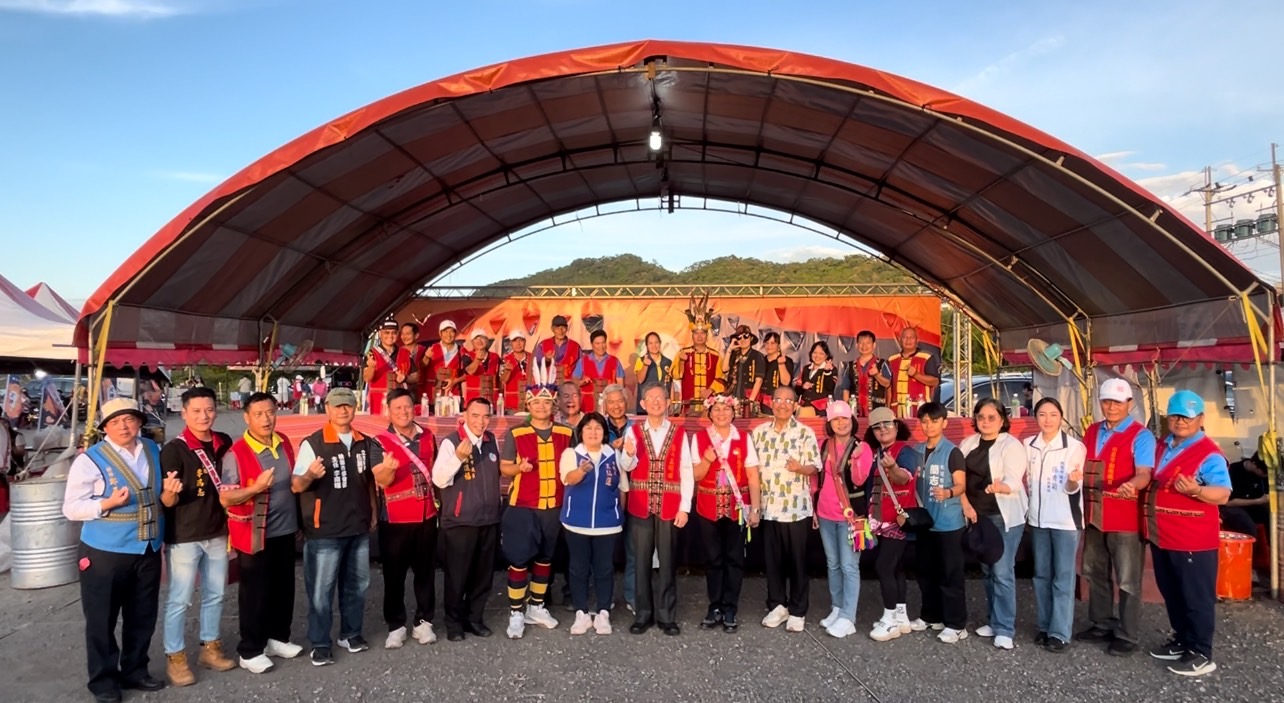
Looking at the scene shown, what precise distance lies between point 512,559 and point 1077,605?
4.16 metres

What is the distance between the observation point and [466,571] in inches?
188

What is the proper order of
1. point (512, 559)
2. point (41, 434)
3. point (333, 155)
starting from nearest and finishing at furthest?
1. point (512, 559)
2. point (333, 155)
3. point (41, 434)

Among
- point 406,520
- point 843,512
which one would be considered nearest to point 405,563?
point 406,520

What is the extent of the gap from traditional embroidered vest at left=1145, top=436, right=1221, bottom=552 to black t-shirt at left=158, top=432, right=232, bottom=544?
5376mm

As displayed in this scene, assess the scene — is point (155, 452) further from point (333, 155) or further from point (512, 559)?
point (333, 155)

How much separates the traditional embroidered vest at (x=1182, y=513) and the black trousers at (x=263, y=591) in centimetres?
508

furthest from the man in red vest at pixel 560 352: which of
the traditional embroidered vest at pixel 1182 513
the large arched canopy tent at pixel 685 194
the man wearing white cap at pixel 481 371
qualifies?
the traditional embroidered vest at pixel 1182 513

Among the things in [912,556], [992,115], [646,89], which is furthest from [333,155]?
[912,556]

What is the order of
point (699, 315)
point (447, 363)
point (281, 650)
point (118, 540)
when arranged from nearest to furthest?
point (118, 540)
point (281, 650)
point (447, 363)
point (699, 315)

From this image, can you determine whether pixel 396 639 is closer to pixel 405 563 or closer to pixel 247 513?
pixel 405 563

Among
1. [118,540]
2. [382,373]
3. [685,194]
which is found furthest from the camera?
[685,194]

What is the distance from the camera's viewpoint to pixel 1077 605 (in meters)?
5.54

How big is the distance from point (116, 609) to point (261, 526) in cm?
78

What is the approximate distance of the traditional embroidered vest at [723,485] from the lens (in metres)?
4.90
